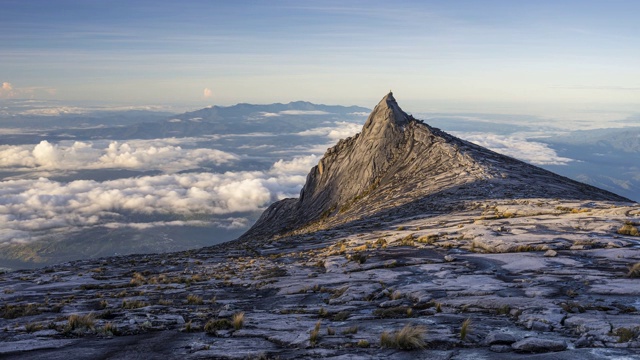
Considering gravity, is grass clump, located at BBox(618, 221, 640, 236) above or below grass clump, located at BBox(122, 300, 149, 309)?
above

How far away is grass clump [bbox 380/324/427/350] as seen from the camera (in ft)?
36.6

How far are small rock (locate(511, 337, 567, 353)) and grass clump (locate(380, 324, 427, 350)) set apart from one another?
7.20 ft

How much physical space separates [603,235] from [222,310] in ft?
66.8

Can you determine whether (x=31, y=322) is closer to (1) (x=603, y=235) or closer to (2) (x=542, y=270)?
(2) (x=542, y=270)

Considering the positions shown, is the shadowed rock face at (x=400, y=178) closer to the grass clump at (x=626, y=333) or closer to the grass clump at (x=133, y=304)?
the grass clump at (x=133, y=304)

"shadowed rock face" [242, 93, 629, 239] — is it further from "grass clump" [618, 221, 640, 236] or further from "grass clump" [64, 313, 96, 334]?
"grass clump" [64, 313, 96, 334]

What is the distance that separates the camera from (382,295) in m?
17.5

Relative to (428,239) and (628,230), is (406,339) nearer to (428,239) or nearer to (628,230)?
(428,239)

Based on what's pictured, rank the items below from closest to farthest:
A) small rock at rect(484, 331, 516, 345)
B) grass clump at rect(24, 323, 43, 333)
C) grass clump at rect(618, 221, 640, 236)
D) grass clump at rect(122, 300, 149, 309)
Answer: small rock at rect(484, 331, 516, 345)
grass clump at rect(24, 323, 43, 333)
grass clump at rect(122, 300, 149, 309)
grass clump at rect(618, 221, 640, 236)

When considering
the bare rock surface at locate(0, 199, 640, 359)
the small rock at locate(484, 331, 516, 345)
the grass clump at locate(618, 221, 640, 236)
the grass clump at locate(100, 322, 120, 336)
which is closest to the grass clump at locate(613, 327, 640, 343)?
the bare rock surface at locate(0, 199, 640, 359)

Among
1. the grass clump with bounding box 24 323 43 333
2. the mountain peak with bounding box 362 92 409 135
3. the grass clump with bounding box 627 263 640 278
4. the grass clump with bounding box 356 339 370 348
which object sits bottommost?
the grass clump with bounding box 24 323 43 333

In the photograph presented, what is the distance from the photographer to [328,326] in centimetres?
1348

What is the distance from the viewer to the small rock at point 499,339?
1146 cm

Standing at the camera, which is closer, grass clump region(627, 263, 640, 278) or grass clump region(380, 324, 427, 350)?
grass clump region(380, 324, 427, 350)
